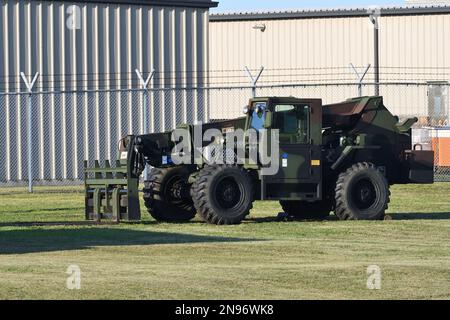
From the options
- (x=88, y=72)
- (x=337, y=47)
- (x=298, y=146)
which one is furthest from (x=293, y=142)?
(x=337, y=47)

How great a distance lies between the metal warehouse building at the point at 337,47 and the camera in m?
48.8

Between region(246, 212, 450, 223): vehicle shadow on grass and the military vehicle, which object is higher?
the military vehicle

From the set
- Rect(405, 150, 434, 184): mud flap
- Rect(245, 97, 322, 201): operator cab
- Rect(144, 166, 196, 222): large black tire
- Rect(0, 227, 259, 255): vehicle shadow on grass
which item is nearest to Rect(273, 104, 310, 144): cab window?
Rect(245, 97, 322, 201): operator cab

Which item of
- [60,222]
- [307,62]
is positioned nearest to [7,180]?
[60,222]

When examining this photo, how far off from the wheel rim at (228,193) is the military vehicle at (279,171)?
0.02 meters

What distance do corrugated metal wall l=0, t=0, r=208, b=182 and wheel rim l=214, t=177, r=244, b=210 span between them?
13.5 metres

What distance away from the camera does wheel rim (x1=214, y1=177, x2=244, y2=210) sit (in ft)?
70.0

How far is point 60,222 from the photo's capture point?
21812mm

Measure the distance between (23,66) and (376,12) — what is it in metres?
19.1

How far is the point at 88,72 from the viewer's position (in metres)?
35.0

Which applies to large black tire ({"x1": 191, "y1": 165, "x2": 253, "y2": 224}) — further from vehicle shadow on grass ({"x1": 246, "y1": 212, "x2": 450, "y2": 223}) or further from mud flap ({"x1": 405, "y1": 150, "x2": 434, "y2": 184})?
mud flap ({"x1": 405, "y1": 150, "x2": 434, "y2": 184})

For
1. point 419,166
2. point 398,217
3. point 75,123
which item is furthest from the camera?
point 75,123

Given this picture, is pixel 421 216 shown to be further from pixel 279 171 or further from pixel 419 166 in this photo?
pixel 279 171

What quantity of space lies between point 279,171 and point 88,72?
14.1 metres
